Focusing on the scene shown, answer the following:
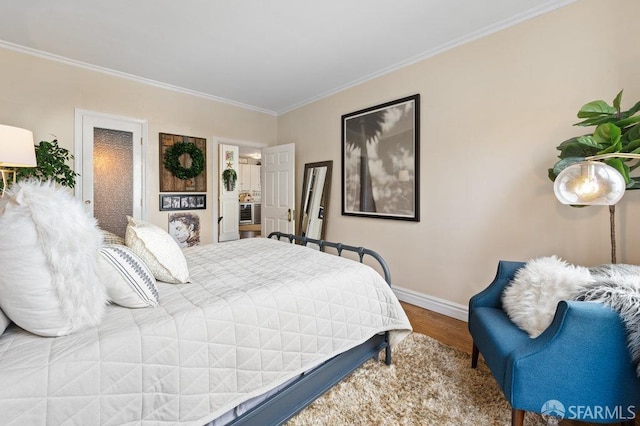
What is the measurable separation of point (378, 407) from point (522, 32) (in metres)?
3.04

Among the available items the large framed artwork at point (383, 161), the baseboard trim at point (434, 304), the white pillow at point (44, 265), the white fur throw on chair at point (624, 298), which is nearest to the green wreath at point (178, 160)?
the large framed artwork at point (383, 161)

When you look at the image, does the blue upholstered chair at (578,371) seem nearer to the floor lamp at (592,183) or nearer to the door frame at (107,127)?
the floor lamp at (592,183)

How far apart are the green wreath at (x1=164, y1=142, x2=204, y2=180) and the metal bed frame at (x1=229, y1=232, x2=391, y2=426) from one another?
3.22 metres

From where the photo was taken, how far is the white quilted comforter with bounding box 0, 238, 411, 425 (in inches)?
32.3

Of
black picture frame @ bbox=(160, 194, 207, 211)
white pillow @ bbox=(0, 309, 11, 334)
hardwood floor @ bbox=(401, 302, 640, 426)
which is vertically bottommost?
hardwood floor @ bbox=(401, 302, 640, 426)

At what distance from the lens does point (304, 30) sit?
8.24 feet

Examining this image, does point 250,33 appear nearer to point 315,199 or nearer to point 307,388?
point 315,199

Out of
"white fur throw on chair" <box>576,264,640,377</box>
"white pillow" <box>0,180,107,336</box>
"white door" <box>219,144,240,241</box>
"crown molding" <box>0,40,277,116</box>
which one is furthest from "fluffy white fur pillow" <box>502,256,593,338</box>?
"white door" <box>219,144,240,241</box>

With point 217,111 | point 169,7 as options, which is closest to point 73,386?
point 169,7

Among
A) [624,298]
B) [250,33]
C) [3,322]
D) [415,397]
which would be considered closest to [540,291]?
[624,298]

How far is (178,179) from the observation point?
3.89m

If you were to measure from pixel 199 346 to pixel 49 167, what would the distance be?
281 centimetres

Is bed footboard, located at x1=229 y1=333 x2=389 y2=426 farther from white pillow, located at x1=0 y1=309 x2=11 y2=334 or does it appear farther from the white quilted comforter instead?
white pillow, located at x1=0 y1=309 x2=11 y2=334

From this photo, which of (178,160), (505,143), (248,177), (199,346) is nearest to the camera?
(199,346)
